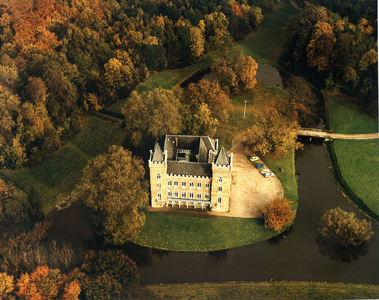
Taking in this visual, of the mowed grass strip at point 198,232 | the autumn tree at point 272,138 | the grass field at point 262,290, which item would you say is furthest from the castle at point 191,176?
the autumn tree at point 272,138

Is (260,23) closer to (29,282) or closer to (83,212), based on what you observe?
(83,212)

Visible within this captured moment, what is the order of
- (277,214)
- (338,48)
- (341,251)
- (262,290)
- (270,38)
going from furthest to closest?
(270,38)
(338,48)
(277,214)
(341,251)
(262,290)

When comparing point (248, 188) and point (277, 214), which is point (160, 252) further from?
point (248, 188)

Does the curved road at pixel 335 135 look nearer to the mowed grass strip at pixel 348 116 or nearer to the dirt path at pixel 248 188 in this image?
the mowed grass strip at pixel 348 116

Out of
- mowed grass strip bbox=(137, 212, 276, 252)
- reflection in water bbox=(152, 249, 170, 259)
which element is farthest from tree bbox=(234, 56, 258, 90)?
reflection in water bbox=(152, 249, 170, 259)

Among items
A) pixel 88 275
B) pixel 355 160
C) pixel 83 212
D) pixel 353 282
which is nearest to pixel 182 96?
pixel 83 212

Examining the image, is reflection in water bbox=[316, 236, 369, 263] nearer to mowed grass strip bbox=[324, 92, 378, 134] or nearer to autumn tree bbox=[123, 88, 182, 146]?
mowed grass strip bbox=[324, 92, 378, 134]

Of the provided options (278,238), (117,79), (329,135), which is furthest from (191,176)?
(117,79)
